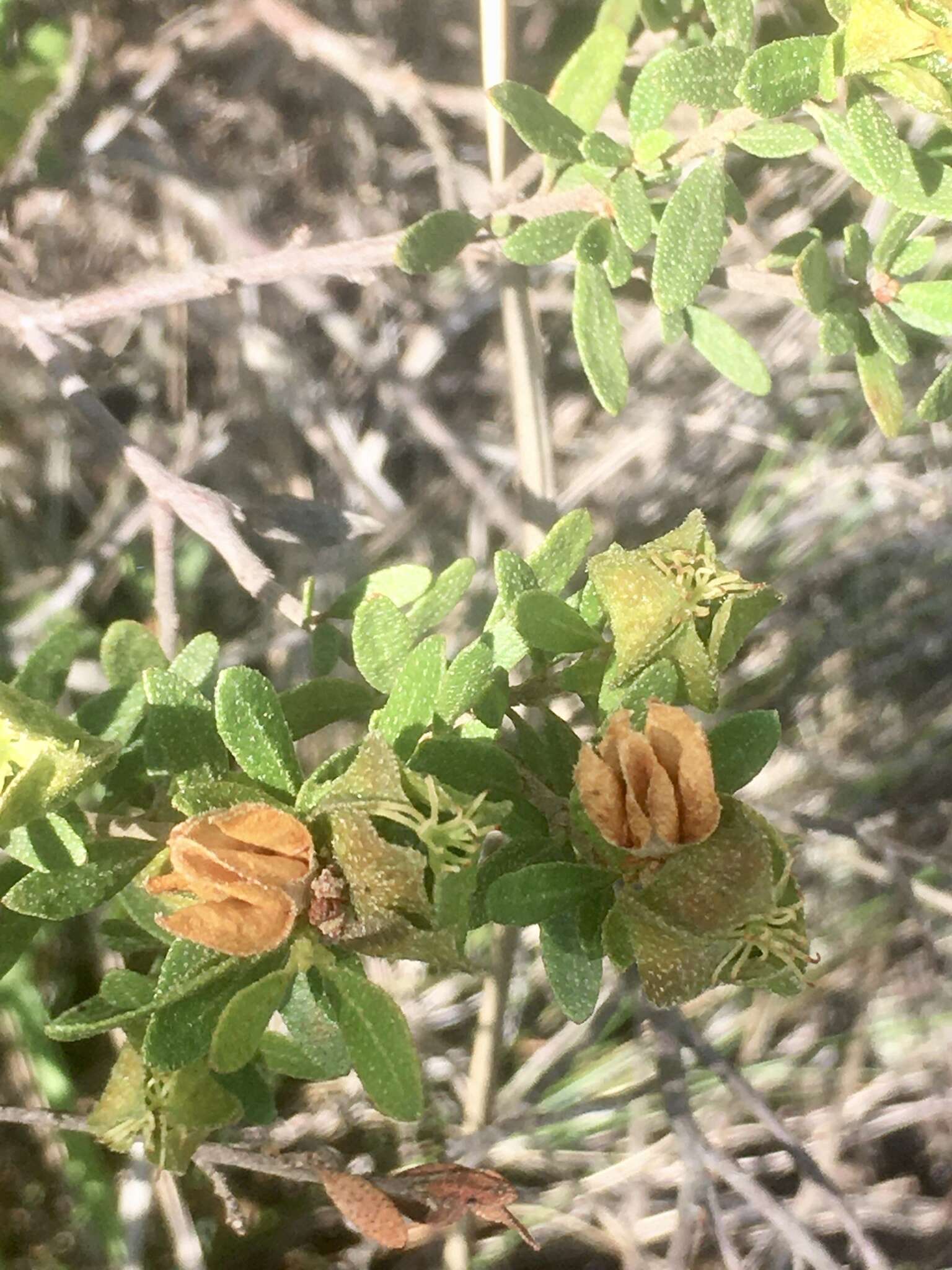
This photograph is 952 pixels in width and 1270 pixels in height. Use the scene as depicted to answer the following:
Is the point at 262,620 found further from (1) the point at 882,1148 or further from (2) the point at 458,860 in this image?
(1) the point at 882,1148

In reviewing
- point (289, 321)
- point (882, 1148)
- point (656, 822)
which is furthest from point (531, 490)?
point (882, 1148)

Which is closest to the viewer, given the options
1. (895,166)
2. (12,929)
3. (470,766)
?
(470,766)

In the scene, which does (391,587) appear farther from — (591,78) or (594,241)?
(591,78)

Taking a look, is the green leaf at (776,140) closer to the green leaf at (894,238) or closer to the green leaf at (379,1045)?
the green leaf at (894,238)

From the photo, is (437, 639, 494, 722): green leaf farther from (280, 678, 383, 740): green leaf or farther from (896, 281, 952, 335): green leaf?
(896, 281, 952, 335): green leaf

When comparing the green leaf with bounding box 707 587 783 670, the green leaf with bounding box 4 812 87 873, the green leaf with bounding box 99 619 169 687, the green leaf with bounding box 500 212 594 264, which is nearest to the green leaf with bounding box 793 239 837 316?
the green leaf with bounding box 500 212 594 264

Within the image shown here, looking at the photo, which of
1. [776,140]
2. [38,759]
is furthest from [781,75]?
[38,759]
